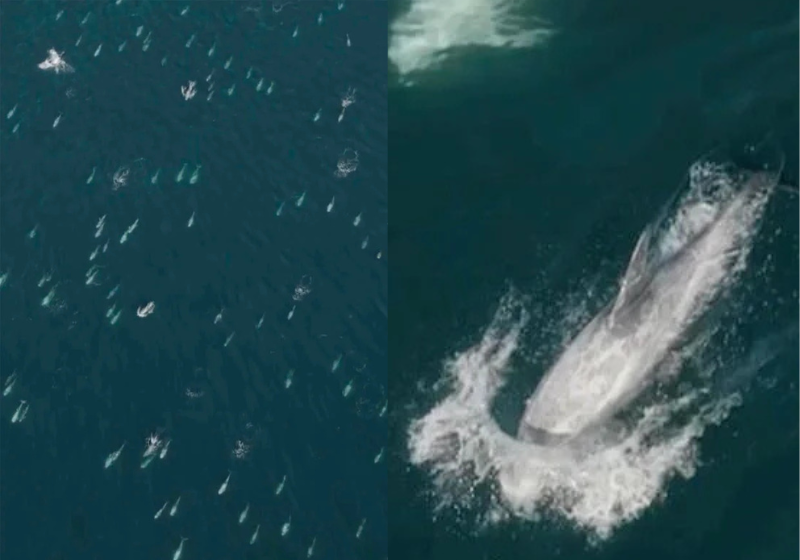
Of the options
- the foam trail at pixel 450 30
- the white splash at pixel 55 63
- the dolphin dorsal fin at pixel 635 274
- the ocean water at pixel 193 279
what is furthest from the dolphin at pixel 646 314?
the white splash at pixel 55 63

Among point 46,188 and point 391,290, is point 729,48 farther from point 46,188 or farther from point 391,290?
point 46,188

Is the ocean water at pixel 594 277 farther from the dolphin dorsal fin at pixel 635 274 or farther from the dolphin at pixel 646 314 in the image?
the dolphin dorsal fin at pixel 635 274

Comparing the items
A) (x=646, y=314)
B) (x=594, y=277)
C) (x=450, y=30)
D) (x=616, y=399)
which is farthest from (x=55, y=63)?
(x=616, y=399)

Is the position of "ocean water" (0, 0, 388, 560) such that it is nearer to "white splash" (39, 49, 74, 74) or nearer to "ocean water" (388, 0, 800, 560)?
"white splash" (39, 49, 74, 74)

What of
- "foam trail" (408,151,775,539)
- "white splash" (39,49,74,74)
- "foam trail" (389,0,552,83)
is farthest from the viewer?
"white splash" (39,49,74,74)

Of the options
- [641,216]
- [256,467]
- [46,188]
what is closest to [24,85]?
[46,188]

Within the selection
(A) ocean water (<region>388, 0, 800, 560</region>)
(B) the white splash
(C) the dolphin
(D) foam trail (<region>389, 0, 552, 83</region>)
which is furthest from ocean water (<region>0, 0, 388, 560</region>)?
(C) the dolphin

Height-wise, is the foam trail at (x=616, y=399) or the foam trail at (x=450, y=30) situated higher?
the foam trail at (x=450, y=30)
